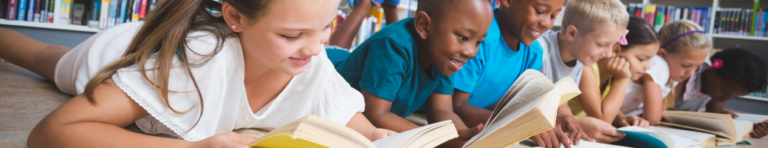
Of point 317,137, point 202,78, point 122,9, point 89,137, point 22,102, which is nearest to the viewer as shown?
point 317,137

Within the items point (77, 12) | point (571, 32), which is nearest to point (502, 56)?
point (571, 32)

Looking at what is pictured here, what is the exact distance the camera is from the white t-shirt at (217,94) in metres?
0.63

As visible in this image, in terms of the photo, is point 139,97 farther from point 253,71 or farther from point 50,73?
point 50,73

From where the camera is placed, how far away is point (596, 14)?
1436 millimetres

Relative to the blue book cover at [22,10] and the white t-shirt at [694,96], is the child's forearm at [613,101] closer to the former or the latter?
the white t-shirt at [694,96]

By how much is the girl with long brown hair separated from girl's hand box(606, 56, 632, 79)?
1.12m

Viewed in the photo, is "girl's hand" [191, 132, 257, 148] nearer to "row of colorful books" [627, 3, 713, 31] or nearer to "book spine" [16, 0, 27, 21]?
"book spine" [16, 0, 27, 21]

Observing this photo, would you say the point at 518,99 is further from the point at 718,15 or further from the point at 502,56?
the point at 718,15

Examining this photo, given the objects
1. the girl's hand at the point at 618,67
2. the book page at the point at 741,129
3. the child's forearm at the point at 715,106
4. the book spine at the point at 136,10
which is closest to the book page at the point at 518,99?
the book page at the point at 741,129

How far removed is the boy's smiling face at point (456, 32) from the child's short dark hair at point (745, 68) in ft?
5.19

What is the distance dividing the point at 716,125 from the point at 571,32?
0.47 m

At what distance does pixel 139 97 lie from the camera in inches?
23.6

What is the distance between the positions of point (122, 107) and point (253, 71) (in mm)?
219

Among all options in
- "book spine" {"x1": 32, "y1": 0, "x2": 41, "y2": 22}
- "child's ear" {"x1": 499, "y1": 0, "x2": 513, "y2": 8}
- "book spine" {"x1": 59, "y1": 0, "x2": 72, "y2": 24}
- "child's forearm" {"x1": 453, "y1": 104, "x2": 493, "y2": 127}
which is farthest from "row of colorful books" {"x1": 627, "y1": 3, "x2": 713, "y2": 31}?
"book spine" {"x1": 32, "y1": 0, "x2": 41, "y2": 22}
